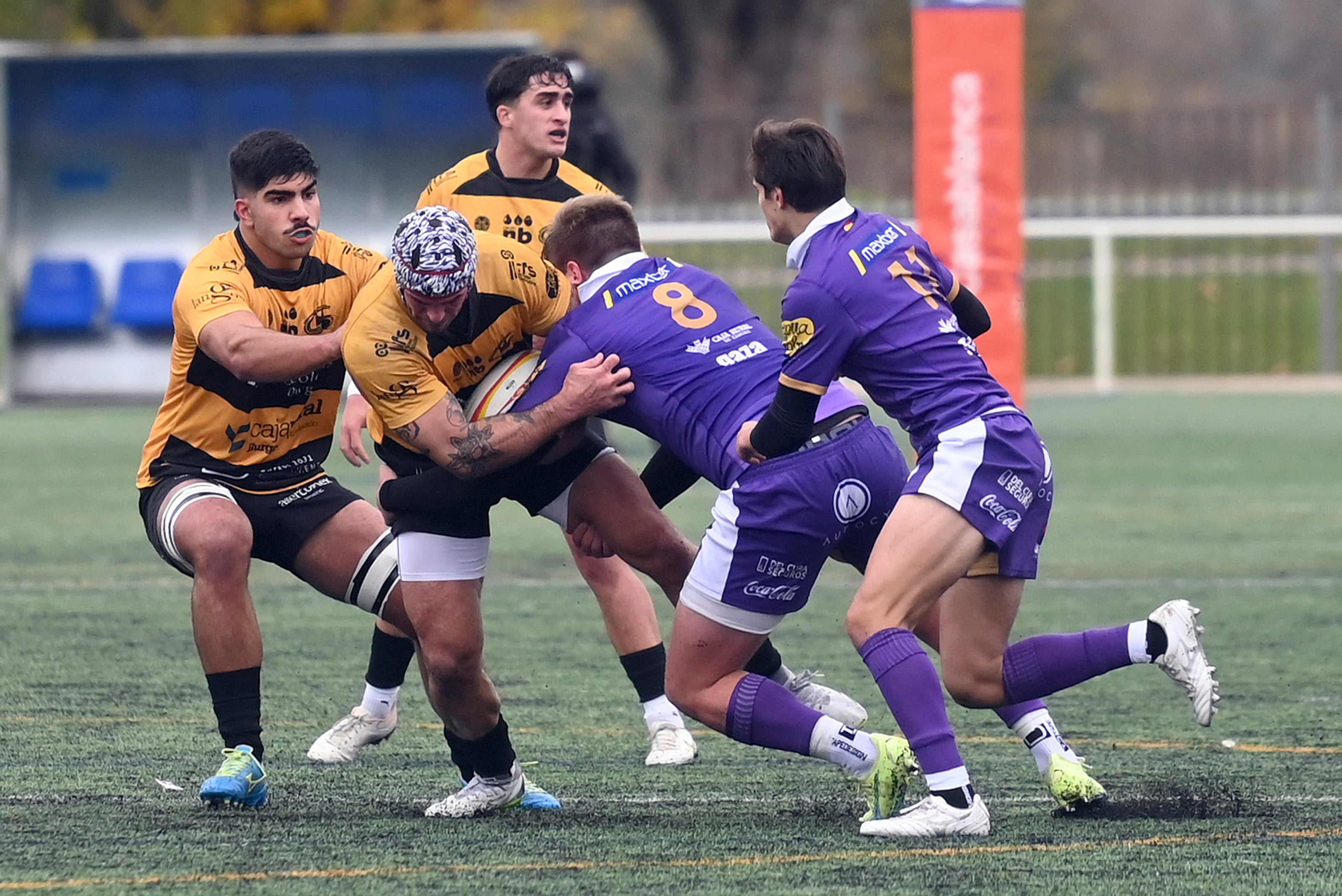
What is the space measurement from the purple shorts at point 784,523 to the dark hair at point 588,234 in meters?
0.67

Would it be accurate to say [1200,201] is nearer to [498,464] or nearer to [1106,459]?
[1106,459]

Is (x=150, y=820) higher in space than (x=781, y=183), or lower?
lower

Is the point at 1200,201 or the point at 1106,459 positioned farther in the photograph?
the point at 1200,201

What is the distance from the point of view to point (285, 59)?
19016 mm

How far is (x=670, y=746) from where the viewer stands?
570 centimetres

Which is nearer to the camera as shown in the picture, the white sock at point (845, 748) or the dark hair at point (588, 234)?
the white sock at point (845, 748)

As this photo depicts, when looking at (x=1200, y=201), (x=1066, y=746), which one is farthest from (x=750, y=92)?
(x=1066, y=746)

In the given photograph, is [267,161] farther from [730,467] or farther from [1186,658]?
[1186,658]

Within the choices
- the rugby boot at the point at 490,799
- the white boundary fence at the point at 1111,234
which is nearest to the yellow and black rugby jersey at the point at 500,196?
the rugby boot at the point at 490,799

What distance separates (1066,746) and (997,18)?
7243mm

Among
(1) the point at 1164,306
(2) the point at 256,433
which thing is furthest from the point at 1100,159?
(2) the point at 256,433

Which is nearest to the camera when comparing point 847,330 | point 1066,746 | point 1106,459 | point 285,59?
point 847,330

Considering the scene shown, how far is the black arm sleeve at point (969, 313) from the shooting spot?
5055mm

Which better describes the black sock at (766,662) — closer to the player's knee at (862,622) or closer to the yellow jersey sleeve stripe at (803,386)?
the player's knee at (862,622)
